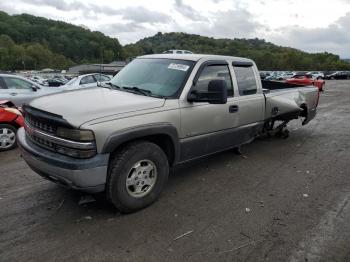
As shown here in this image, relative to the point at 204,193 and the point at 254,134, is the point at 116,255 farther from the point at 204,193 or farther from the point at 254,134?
the point at 254,134

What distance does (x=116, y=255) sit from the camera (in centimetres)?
344

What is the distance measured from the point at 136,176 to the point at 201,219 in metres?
0.89

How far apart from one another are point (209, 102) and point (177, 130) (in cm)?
55

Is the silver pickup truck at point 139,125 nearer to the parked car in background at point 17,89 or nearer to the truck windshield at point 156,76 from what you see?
the truck windshield at point 156,76

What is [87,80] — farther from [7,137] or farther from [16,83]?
[7,137]

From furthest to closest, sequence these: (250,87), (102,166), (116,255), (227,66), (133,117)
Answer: (250,87)
(227,66)
(133,117)
(102,166)
(116,255)

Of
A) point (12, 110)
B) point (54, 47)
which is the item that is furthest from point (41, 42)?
point (12, 110)

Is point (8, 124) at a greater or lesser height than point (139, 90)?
lesser

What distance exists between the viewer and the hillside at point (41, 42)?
429 feet

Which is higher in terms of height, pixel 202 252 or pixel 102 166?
pixel 102 166

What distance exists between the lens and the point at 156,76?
5.09 m

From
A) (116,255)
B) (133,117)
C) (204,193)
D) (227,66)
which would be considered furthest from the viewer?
(227,66)

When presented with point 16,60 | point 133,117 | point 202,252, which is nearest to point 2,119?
point 133,117

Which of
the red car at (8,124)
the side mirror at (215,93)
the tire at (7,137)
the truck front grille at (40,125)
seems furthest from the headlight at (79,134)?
the tire at (7,137)
